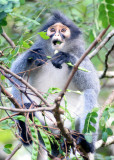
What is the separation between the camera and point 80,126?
203 inches

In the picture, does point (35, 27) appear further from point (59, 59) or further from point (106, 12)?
point (106, 12)

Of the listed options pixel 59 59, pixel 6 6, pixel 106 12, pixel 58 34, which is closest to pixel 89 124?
pixel 59 59

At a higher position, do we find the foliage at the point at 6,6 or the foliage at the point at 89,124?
the foliage at the point at 6,6

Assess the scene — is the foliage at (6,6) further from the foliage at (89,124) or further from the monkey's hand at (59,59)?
the foliage at (89,124)

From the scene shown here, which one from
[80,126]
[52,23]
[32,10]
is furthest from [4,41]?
[80,126]

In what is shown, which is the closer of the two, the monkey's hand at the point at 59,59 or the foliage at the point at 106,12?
the foliage at the point at 106,12

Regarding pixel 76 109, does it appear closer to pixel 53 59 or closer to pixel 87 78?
pixel 87 78

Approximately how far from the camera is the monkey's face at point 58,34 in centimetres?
527

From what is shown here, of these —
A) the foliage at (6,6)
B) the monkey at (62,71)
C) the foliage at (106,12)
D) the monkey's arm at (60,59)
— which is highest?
the foliage at (106,12)

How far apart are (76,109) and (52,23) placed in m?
1.69

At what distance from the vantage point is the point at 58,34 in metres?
5.34

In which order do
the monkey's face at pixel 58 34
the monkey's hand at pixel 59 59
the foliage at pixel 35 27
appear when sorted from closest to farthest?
the foliage at pixel 35 27, the monkey's hand at pixel 59 59, the monkey's face at pixel 58 34

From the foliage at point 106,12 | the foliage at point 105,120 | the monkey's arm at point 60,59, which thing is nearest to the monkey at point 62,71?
the monkey's arm at point 60,59

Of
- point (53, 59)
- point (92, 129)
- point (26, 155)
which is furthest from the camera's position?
point (26, 155)
